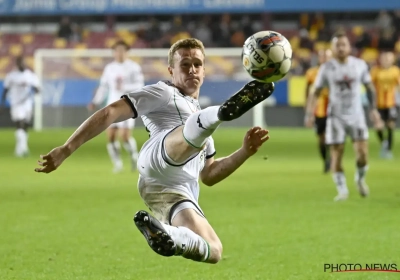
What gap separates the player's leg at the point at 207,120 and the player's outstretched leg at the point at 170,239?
0.49m

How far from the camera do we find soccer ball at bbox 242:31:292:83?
514 cm

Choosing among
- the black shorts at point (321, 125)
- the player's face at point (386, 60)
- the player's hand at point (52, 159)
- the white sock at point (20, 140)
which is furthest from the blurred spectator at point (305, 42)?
the player's hand at point (52, 159)

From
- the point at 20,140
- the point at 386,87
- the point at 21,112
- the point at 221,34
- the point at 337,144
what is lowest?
the point at 20,140

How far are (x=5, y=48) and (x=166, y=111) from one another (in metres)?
30.2

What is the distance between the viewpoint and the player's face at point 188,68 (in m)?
5.53

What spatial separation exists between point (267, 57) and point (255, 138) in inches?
21.5

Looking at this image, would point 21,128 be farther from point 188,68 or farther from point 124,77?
point 188,68

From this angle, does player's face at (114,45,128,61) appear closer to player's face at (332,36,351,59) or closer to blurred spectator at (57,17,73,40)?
player's face at (332,36,351,59)

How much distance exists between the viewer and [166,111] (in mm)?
5559

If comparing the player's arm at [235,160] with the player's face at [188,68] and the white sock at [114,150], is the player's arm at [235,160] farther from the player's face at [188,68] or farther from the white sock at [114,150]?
the white sock at [114,150]

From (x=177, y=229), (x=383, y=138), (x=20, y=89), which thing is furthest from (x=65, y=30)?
(x=177, y=229)

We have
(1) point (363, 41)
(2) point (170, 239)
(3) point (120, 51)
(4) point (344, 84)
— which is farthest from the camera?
(1) point (363, 41)

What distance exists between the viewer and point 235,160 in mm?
5707

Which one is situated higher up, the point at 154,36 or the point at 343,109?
the point at 343,109
